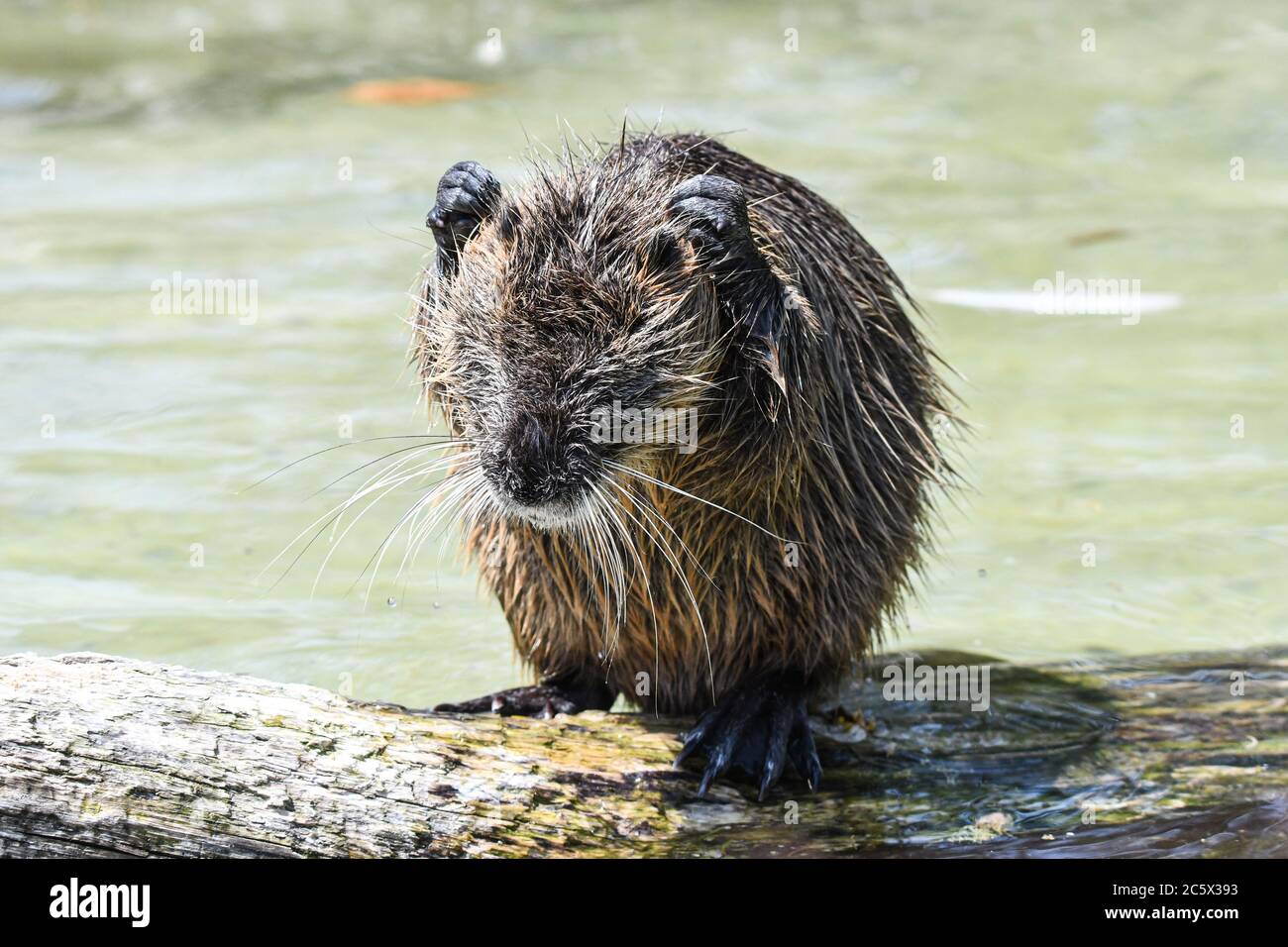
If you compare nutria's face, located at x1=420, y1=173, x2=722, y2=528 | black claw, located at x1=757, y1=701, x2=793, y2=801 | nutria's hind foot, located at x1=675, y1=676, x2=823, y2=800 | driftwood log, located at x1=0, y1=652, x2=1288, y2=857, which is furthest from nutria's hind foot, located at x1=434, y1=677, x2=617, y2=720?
nutria's face, located at x1=420, y1=173, x2=722, y2=528

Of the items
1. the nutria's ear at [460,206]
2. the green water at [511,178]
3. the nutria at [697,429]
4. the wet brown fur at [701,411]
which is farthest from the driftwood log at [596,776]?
the nutria's ear at [460,206]

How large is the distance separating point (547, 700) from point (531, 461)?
1.40m

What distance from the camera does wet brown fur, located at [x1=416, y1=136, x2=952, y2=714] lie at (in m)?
3.99

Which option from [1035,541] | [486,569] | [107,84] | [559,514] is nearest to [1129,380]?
[1035,541]

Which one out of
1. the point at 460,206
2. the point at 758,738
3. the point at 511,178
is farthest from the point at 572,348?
the point at 511,178

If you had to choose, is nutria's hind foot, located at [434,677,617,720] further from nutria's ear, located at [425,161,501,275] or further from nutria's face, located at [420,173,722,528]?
nutria's ear, located at [425,161,501,275]

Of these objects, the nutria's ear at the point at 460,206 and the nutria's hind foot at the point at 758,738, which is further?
the nutria's hind foot at the point at 758,738

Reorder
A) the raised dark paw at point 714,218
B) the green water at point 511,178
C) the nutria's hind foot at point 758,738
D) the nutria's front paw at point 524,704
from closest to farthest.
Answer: the raised dark paw at point 714,218 < the nutria's hind foot at point 758,738 < the nutria's front paw at point 524,704 < the green water at point 511,178

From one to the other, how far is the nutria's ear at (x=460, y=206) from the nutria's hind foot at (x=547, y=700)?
1.31m

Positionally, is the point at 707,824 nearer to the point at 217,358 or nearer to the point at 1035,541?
the point at 1035,541

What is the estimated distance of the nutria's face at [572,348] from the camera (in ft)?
12.5

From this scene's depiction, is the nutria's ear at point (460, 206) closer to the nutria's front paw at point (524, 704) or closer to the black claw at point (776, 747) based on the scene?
the nutria's front paw at point (524, 704)

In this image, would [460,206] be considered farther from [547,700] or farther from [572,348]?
[547,700]
